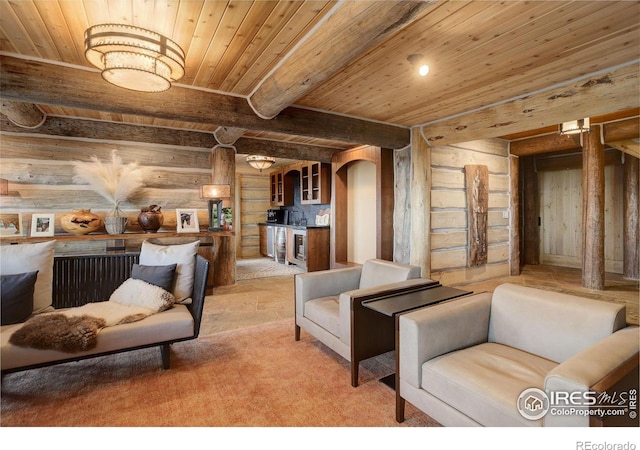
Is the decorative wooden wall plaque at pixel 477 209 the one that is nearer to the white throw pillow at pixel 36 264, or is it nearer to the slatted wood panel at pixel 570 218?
the slatted wood panel at pixel 570 218

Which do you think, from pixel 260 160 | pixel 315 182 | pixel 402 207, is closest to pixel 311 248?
pixel 315 182

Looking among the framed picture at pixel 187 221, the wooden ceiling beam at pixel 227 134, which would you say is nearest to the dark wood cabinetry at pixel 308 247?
the framed picture at pixel 187 221

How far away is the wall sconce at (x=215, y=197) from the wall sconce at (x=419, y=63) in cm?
319

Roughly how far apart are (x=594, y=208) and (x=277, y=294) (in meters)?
4.98

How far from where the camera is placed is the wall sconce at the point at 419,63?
2.42m

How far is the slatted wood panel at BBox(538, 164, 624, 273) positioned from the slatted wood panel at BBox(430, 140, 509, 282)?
6.35 feet

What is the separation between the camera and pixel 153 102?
2781 millimetres

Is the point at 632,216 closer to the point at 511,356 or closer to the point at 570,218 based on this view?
the point at 570,218

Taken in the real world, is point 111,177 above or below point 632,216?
above

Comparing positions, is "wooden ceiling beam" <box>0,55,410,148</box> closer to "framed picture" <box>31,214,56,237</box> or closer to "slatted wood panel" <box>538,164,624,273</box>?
"framed picture" <box>31,214,56,237</box>
